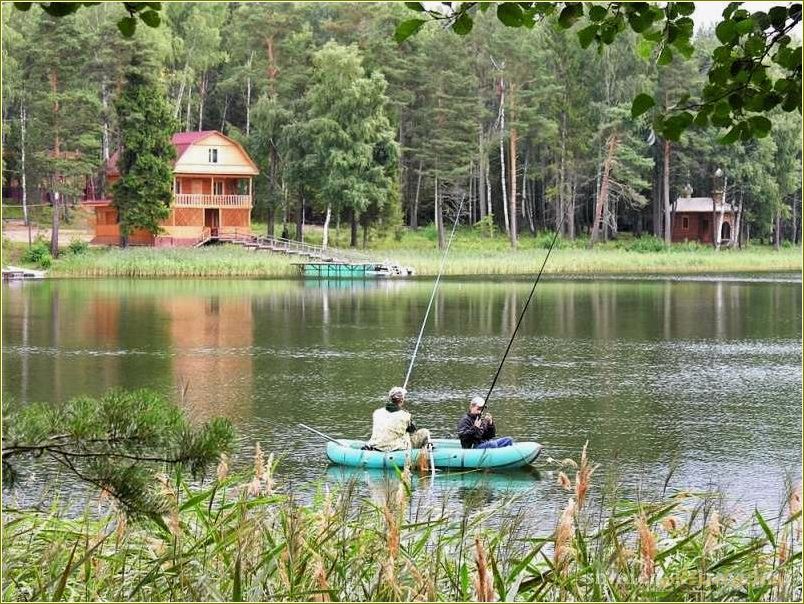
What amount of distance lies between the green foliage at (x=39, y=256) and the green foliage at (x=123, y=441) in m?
45.2

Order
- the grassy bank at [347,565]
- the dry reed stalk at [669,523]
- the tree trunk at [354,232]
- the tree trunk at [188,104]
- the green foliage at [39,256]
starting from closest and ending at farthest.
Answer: the grassy bank at [347,565] → the dry reed stalk at [669,523] → the green foliage at [39,256] → the tree trunk at [354,232] → the tree trunk at [188,104]

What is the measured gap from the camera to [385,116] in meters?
57.4

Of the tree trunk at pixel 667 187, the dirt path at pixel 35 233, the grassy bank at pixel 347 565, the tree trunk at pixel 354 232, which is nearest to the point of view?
the grassy bank at pixel 347 565

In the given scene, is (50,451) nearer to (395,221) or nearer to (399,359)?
(399,359)

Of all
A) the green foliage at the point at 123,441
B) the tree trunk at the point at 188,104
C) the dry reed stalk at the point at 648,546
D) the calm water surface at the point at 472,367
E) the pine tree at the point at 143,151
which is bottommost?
the calm water surface at the point at 472,367

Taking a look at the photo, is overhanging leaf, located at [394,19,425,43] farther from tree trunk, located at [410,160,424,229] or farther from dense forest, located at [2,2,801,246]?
tree trunk, located at [410,160,424,229]

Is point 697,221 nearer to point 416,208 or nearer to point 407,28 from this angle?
point 416,208

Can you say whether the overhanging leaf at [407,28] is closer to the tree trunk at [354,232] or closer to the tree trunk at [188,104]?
the tree trunk at [354,232]

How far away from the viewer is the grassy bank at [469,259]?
1841 inches

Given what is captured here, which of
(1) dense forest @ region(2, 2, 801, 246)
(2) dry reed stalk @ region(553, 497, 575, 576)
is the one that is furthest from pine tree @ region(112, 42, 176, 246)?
(2) dry reed stalk @ region(553, 497, 575, 576)

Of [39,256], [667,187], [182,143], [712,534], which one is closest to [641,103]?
[712,534]

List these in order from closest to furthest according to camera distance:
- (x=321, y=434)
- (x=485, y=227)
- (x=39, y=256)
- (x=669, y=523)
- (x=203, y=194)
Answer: (x=669, y=523), (x=321, y=434), (x=39, y=256), (x=203, y=194), (x=485, y=227)

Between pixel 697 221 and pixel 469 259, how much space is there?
76.7ft

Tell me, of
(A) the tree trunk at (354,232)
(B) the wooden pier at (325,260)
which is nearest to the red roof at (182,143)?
(B) the wooden pier at (325,260)
